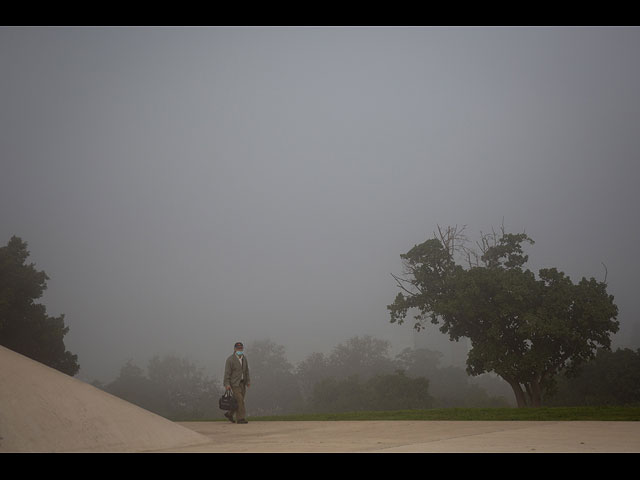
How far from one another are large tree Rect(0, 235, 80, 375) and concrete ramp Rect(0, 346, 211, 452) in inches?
1042

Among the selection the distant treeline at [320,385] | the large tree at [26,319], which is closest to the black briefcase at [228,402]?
the large tree at [26,319]

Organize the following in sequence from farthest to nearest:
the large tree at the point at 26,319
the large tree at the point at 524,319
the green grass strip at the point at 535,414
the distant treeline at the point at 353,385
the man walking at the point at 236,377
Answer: the distant treeline at the point at 353,385 → the large tree at the point at 26,319 → the large tree at the point at 524,319 → the man walking at the point at 236,377 → the green grass strip at the point at 535,414

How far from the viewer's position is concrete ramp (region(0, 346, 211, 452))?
217 inches

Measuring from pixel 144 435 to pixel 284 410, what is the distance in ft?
200

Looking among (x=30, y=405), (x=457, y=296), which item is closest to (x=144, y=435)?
(x=30, y=405)

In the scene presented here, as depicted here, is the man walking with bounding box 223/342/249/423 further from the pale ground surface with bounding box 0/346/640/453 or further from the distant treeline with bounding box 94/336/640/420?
the distant treeline with bounding box 94/336/640/420

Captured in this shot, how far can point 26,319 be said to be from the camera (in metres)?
31.1

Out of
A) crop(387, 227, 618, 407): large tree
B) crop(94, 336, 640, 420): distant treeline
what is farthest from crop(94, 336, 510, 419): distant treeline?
crop(387, 227, 618, 407): large tree

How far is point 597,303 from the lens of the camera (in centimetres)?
2380

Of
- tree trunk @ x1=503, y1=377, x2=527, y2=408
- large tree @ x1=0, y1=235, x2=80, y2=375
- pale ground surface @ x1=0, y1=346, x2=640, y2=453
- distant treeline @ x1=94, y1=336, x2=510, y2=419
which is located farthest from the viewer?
distant treeline @ x1=94, y1=336, x2=510, y2=419

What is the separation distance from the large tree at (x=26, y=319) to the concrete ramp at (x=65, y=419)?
26.5m

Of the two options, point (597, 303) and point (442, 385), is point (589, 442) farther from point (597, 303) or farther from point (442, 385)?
point (442, 385)

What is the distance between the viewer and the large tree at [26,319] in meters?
30.1

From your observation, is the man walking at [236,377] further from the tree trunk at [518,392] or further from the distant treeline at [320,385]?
the distant treeline at [320,385]
